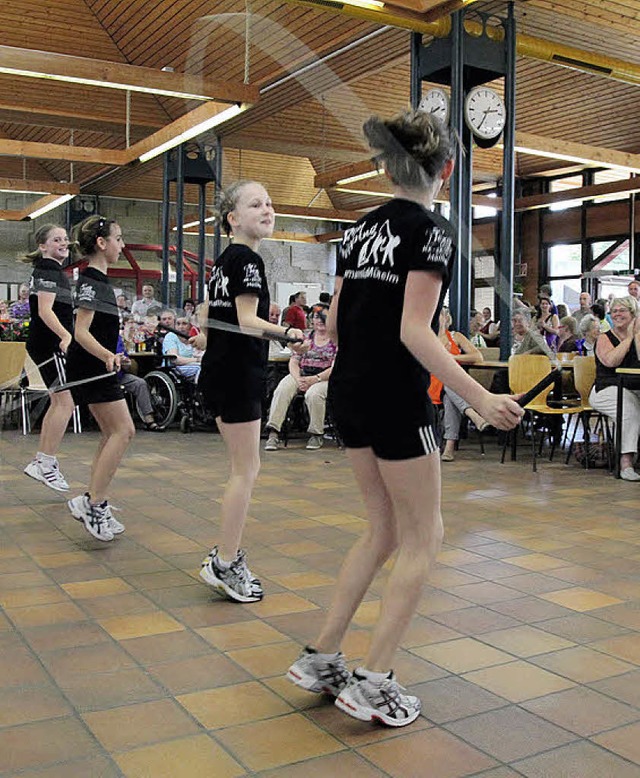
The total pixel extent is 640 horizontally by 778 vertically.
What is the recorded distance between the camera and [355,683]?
1.84 metres

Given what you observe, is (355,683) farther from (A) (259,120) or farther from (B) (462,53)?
(A) (259,120)

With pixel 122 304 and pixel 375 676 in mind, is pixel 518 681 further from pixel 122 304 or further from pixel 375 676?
pixel 122 304

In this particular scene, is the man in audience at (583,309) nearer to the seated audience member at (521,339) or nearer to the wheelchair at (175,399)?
the seated audience member at (521,339)

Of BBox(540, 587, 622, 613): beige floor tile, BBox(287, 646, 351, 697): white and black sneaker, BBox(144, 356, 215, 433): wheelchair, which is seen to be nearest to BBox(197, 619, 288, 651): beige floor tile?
BBox(287, 646, 351, 697): white and black sneaker

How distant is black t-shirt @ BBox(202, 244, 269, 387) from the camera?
8.37ft

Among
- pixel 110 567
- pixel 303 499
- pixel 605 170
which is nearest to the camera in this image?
pixel 110 567

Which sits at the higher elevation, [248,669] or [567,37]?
[567,37]

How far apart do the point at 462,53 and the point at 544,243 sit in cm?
927

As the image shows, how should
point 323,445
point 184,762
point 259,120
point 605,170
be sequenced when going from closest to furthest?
point 184,762, point 323,445, point 259,120, point 605,170

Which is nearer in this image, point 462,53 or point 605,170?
point 462,53

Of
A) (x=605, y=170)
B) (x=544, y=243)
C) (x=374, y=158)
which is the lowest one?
(x=374, y=158)

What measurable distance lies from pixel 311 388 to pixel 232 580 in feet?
12.8

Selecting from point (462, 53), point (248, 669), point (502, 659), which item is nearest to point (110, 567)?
point (248, 669)

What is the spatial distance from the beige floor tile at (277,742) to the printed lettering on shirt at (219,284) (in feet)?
4.01
